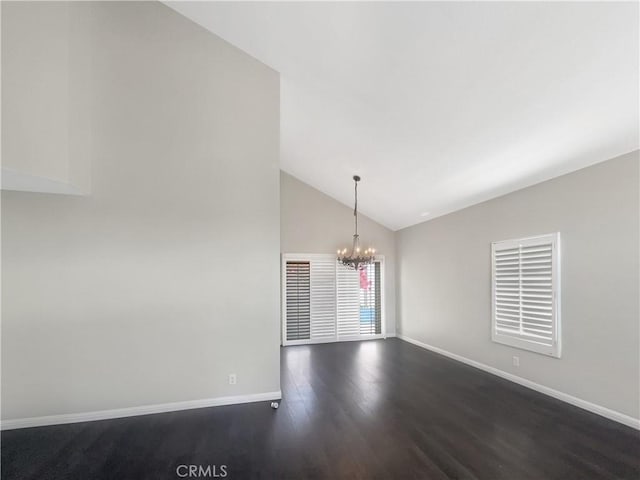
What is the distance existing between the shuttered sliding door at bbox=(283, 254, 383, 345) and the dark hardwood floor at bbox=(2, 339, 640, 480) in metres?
2.85

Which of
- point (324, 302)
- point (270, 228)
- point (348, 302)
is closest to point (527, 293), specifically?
point (270, 228)

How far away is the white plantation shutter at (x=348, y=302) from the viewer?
7.14 meters

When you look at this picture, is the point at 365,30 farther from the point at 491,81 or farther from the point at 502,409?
the point at 502,409

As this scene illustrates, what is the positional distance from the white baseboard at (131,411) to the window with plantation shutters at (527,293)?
11.2 feet

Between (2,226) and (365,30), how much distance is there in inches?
168

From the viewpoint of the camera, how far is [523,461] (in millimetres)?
2523

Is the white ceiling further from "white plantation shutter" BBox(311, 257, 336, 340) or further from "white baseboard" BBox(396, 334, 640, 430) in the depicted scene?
"white plantation shutter" BBox(311, 257, 336, 340)

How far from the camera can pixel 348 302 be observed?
284 inches

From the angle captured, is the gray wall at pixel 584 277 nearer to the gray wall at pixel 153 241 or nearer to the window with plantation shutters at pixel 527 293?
the window with plantation shutters at pixel 527 293

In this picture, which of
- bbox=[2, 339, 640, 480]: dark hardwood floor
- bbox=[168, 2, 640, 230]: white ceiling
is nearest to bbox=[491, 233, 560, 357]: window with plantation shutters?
bbox=[2, 339, 640, 480]: dark hardwood floor

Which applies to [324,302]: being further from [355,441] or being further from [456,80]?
[456,80]

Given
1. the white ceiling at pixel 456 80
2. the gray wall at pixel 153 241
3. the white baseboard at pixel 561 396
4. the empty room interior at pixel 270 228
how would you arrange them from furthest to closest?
the gray wall at pixel 153 241 < the white baseboard at pixel 561 396 < the empty room interior at pixel 270 228 < the white ceiling at pixel 456 80

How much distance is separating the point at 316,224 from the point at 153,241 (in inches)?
160

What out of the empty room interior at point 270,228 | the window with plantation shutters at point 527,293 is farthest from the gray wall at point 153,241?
the window with plantation shutters at point 527,293
